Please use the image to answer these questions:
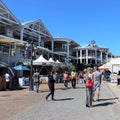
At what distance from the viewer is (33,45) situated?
30703mm

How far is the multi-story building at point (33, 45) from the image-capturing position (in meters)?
42.7

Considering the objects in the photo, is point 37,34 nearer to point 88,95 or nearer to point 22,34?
point 22,34

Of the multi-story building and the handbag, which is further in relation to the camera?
the multi-story building

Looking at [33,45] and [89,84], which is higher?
[33,45]

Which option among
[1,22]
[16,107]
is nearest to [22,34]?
[1,22]

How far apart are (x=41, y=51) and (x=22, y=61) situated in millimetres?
12174

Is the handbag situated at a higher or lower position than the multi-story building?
lower

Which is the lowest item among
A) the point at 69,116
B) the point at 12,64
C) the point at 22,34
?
the point at 69,116

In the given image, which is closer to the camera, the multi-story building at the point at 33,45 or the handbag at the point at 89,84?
the handbag at the point at 89,84

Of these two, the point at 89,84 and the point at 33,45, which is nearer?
the point at 89,84

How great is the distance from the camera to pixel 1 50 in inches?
1638

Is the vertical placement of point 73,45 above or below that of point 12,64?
above

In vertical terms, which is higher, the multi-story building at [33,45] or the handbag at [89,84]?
the multi-story building at [33,45]

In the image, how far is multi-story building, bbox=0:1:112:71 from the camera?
4269 cm
